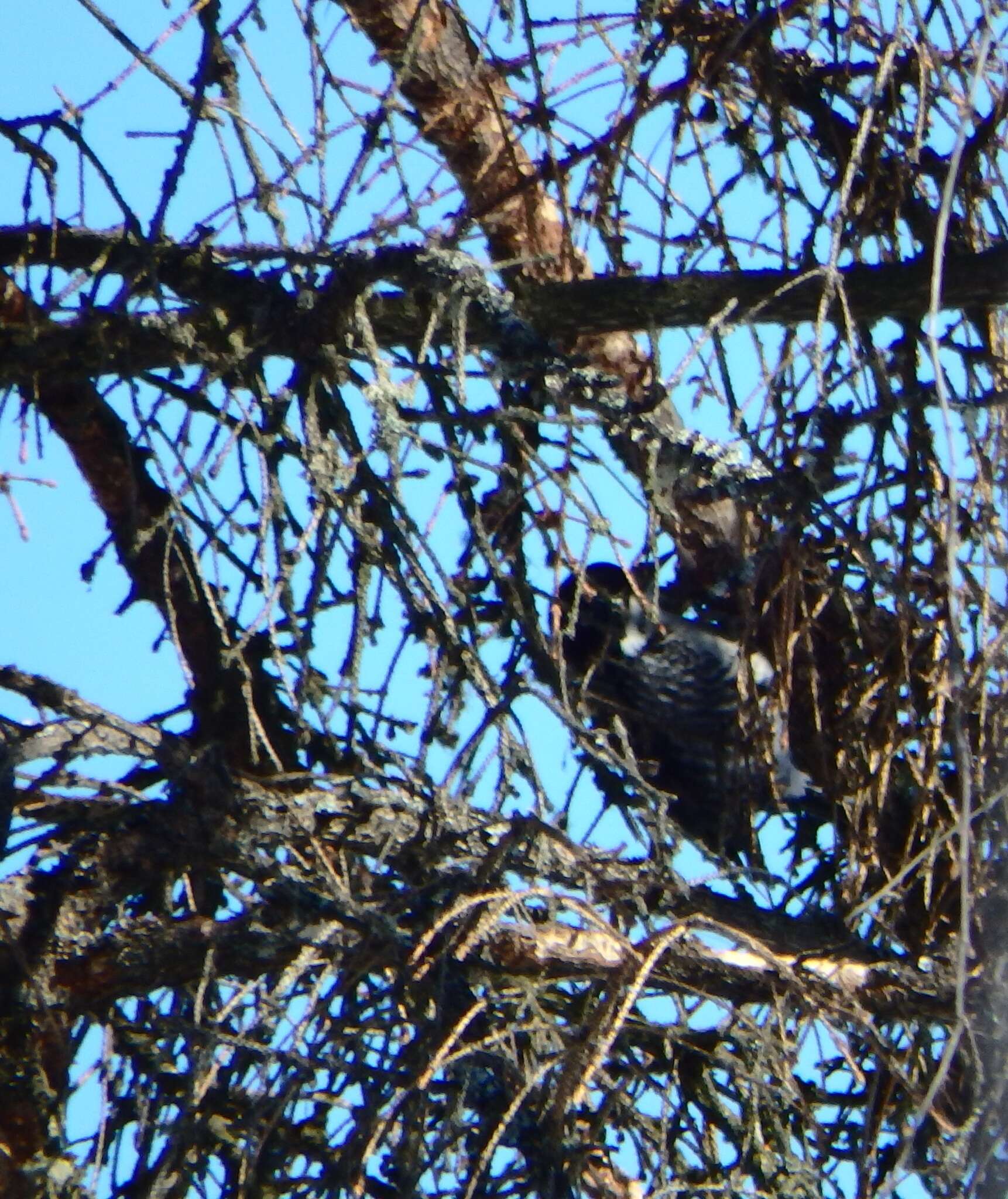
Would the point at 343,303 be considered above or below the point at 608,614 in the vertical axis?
below

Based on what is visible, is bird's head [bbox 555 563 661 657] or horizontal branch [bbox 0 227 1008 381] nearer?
horizontal branch [bbox 0 227 1008 381]

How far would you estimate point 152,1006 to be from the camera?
2.35 m

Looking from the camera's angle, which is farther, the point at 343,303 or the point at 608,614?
the point at 608,614

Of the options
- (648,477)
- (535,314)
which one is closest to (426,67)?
(535,314)

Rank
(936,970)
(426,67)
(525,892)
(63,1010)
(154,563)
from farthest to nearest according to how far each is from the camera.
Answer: (426,67), (154,563), (936,970), (63,1010), (525,892)

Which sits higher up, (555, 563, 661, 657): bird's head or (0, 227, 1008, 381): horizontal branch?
(555, 563, 661, 657): bird's head

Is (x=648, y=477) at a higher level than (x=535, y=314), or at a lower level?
lower

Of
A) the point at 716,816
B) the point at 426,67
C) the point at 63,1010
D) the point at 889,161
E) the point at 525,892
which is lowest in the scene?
the point at 63,1010

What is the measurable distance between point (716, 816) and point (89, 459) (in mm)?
1425

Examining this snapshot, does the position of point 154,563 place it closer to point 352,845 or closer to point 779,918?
point 352,845

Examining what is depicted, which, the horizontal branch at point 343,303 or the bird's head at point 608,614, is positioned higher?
the bird's head at point 608,614

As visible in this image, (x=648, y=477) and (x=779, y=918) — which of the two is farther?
(x=779, y=918)

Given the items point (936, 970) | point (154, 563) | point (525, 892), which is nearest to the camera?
point (525, 892)

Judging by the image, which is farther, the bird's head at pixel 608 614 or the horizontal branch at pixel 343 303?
the bird's head at pixel 608 614
